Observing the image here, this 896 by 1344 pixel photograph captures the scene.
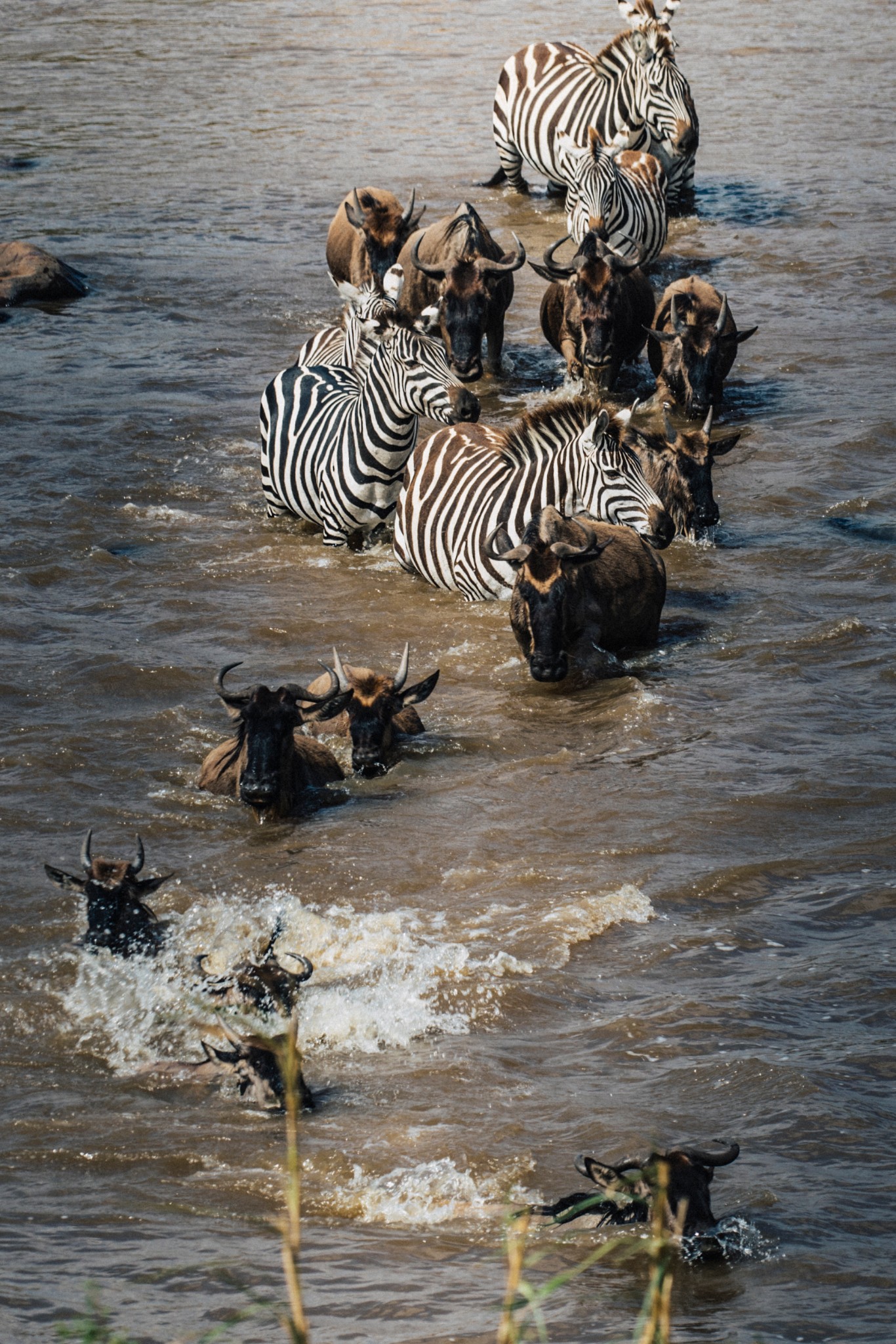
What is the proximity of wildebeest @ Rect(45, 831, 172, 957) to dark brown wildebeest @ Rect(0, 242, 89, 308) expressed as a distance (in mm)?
12291

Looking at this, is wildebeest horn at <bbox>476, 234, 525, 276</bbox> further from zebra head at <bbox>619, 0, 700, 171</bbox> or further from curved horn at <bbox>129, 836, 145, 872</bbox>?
curved horn at <bbox>129, 836, 145, 872</bbox>

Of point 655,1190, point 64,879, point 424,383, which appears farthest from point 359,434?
point 655,1190

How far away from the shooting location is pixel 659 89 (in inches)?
790

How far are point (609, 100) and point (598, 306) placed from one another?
7139 millimetres

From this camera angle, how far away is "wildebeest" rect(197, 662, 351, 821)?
802 cm

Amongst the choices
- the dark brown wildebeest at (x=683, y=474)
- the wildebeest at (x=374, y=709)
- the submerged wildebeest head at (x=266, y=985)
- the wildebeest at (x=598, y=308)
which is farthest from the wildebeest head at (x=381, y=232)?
the submerged wildebeest head at (x=266, y=985)

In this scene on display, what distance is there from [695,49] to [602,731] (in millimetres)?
24393

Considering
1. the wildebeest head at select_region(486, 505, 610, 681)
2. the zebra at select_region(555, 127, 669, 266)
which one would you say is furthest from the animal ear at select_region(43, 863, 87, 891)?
the zebra at select_region(555, 127, 669, 266)

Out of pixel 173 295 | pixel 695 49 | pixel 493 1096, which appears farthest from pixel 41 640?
pixel 695 49

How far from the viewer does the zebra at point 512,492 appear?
10602 millimetres

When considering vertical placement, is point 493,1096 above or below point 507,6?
below

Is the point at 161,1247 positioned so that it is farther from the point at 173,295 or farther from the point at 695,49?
the point at 695,49

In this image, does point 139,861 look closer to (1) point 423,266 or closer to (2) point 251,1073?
(2) point 251,1073

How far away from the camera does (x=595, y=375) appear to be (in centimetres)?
1466
